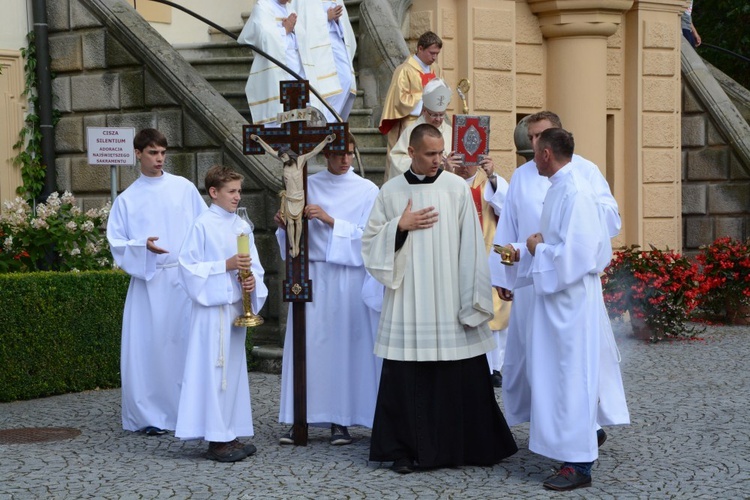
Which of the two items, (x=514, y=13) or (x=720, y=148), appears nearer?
(x=514, y=13)

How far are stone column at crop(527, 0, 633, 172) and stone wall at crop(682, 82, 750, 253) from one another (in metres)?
2.39

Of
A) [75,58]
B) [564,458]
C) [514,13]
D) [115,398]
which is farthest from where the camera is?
[514,13]

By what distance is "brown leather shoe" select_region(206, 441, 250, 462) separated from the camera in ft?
25.3

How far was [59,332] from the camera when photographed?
10.4 meters

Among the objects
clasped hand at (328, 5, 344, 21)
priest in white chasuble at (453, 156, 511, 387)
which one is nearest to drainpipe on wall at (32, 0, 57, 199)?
clasped hand at (328, 5, 344, 21)

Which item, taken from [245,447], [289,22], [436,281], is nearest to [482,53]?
[289,22]

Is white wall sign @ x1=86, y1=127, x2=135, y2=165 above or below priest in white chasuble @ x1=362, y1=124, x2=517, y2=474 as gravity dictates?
above

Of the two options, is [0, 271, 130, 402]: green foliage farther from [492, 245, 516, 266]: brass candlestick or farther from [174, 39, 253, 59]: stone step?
[174, 39, 253, 59]: stone step

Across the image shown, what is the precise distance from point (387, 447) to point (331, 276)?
1.48m

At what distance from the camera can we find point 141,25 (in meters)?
12.8

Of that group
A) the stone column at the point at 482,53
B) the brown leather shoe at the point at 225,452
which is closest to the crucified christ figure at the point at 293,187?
the brown leather shoe at the point at 225,452

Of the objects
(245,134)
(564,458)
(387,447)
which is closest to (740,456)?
(564,458)

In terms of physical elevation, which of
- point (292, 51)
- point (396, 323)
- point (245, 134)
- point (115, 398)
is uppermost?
point (292, 51)

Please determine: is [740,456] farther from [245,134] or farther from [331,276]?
[245,134]
